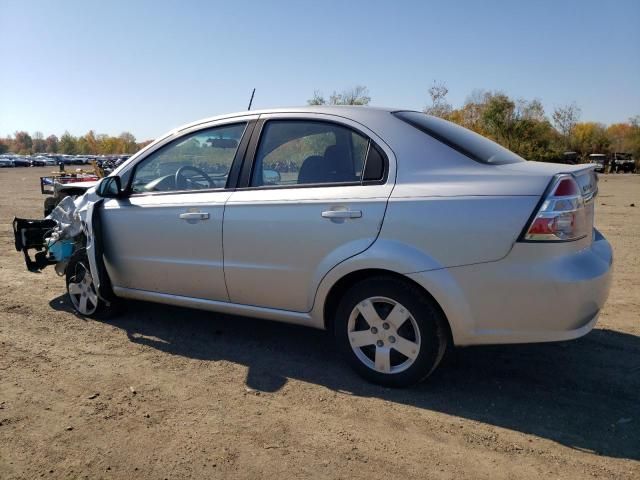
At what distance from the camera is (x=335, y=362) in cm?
390

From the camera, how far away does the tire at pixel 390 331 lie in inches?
126

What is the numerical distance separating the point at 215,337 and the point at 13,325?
76.4 inches

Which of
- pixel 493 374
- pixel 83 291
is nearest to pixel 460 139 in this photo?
pixel 493 374

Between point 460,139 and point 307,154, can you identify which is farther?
point 307,154

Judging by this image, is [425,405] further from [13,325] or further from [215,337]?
[13,325]

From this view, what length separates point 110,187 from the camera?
14.7 feet

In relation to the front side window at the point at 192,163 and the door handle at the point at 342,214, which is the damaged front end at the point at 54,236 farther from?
the door handle at the point at 342,214

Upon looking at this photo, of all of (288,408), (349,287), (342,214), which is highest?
(342,214)

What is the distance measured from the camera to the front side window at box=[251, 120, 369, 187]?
11.6 feet

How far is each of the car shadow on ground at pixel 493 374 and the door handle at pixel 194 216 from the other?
105 centimetres

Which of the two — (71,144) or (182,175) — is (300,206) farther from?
(71,144)

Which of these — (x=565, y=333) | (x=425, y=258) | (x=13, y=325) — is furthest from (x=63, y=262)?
(x=565, y=333)

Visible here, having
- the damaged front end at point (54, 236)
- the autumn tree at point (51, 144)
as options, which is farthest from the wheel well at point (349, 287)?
the autumn tree at point (51, 144)

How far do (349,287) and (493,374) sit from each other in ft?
3.86
